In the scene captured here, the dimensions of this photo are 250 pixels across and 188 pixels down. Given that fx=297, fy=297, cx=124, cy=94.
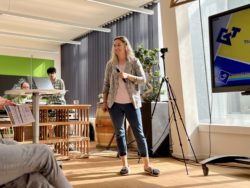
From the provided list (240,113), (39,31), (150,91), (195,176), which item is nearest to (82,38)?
(39,31)

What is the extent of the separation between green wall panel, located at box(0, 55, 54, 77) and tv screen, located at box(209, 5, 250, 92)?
6704 mm

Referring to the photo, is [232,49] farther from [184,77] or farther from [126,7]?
[126,7]

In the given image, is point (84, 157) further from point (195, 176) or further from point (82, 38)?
point (82, 38)

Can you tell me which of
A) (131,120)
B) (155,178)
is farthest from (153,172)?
(131,120)

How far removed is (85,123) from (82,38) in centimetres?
425

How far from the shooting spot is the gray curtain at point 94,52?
18.8ft

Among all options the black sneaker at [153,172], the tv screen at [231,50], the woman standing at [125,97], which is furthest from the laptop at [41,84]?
the tv screen at [231,50]

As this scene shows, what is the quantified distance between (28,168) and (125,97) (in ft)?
5.19

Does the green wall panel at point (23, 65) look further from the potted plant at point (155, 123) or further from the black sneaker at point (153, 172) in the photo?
the black sneaker at point (153, 172)

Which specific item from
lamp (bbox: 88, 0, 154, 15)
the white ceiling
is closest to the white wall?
lamp (bbox: 88, 0, 154, 15)

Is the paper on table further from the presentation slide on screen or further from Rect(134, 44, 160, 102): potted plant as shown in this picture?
Rect(134, 44, 160, 102): potted plant

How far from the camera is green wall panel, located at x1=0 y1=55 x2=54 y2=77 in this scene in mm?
8227

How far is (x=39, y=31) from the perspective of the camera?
743 centimetres

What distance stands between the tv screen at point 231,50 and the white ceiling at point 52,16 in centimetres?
309
